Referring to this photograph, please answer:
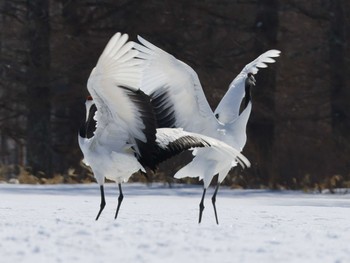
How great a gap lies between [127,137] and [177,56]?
12.6 m

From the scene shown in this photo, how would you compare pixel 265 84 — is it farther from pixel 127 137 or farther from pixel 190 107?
pixel 127 137

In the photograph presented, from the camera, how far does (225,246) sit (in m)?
8.18

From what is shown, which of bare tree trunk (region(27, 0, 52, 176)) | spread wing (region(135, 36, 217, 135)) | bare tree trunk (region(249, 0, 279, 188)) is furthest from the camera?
bare tree trunk (region(249, 0, 279, 188))

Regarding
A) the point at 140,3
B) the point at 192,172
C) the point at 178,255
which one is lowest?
the point at 178,255

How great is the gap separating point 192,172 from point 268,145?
1136 centimetres

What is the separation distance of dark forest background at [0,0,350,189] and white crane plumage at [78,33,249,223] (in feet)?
34.7

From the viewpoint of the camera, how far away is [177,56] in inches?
936

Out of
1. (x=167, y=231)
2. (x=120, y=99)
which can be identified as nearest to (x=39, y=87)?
(x=120, y=99)

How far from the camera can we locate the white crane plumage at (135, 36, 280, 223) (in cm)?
1173

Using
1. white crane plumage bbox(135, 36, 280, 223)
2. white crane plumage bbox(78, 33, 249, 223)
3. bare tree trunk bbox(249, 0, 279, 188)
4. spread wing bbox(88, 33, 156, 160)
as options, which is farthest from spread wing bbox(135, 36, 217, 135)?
bare tree trunk bbox(249, 0, 279, 188)

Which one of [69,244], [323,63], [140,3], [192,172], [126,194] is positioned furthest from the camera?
[323,63]

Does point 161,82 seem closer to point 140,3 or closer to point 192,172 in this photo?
point 192,172

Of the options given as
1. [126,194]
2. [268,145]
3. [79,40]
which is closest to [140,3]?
[79,40]

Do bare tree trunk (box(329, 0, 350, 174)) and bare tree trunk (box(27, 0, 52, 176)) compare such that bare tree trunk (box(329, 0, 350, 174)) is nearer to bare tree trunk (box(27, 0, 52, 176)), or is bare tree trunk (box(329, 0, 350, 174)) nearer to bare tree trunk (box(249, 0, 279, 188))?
bare tree trunk (box(249, 0, 279, 188))
